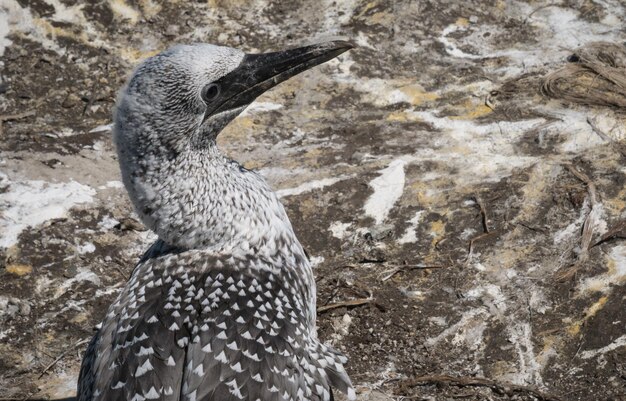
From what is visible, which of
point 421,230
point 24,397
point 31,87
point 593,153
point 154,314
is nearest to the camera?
point 154,314

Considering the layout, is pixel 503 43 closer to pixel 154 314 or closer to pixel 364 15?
pixel 364 15

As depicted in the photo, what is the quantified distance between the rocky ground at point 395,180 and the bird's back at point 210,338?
0.95 m

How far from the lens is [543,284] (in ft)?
16.0

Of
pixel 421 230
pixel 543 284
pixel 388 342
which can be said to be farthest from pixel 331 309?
pixel 543 284

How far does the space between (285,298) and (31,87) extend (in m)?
3.68

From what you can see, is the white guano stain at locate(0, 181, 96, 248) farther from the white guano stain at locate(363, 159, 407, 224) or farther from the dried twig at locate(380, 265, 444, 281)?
the dried twig at locate(380, 265, 444, 281)

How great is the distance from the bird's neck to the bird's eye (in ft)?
0.80

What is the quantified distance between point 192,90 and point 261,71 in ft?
1.32

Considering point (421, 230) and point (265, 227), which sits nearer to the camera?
point (265, 227)

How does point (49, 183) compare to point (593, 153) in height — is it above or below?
above

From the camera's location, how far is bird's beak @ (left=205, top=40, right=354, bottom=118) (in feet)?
12.6

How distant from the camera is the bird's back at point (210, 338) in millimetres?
3365

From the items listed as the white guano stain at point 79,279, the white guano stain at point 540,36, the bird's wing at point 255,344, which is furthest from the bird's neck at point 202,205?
the white guano stain at point 540,36

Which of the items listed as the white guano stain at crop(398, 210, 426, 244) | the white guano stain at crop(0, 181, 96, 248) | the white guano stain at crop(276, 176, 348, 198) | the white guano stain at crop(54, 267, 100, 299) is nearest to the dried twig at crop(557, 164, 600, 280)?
the white guano stain at crop(398, 210, 426, 244)
